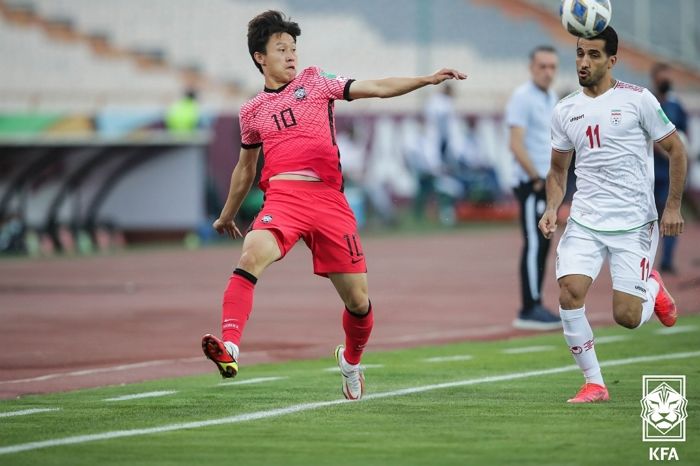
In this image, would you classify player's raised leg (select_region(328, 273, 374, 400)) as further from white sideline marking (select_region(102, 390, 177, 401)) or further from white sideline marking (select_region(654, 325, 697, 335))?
white sideline marking (select_region(654, 325, 697, 335))

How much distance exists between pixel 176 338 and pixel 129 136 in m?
12.5

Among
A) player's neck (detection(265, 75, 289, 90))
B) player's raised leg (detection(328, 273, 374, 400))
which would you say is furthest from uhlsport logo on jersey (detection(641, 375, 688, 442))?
player's neck (detection(265, 75, 289, 90))

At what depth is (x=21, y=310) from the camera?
15.6m

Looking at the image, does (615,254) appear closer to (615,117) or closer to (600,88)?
(615,117)

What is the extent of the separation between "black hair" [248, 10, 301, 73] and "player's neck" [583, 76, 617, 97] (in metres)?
1.80

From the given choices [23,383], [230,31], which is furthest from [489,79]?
[23,383]

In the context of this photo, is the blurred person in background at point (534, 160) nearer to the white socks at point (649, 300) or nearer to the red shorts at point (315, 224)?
the white socks at point (649, 300)

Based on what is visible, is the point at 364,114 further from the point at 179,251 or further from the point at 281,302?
the point at 281,302

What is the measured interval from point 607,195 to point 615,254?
0.36 m

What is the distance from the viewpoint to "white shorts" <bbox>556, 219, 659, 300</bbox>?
8.64 m

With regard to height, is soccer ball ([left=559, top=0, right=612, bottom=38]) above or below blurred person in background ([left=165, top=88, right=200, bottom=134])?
above

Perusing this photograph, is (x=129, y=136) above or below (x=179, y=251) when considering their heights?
above

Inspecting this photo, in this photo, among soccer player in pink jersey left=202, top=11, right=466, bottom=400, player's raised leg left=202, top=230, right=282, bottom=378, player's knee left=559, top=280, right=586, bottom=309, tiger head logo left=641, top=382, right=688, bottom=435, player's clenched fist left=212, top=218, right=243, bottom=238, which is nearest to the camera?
tiger head logo left=641, top=382, right=688, bottom=435

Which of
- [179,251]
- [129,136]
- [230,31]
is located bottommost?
[179,251]
